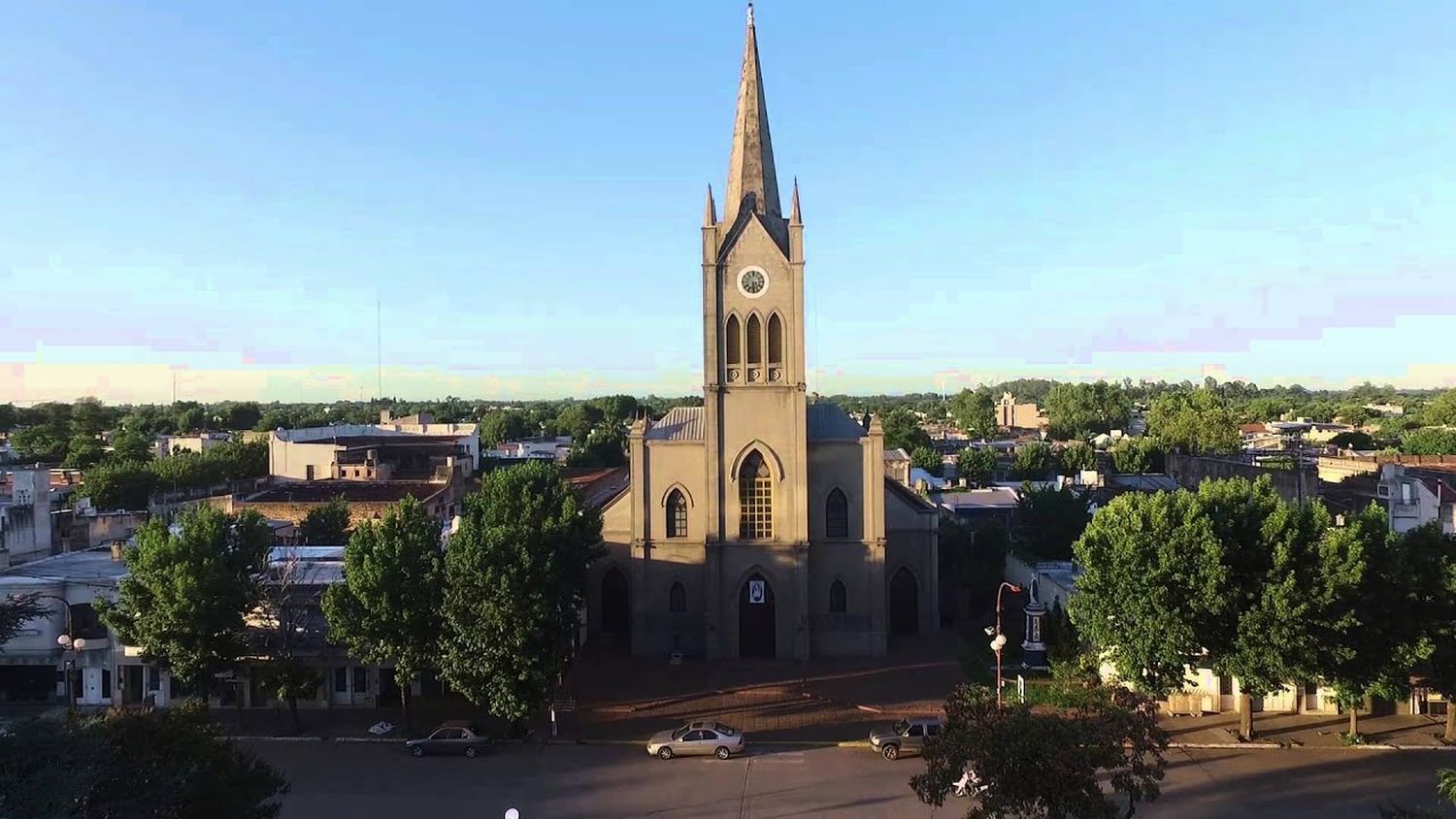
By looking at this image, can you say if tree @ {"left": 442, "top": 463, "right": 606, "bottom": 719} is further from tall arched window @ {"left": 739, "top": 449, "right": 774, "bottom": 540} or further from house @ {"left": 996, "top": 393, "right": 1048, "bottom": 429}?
house @ {"left": 996, "top": 393, "right": 1048, "bottom": 429}

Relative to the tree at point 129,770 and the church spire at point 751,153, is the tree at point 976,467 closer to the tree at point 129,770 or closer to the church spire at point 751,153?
the church spire at point 751,153

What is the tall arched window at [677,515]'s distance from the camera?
125 feet

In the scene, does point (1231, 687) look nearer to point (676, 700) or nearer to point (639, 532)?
point (676, 700)

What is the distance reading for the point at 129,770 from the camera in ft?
51.7

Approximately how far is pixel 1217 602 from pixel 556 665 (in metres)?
20.4

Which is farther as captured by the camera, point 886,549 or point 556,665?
point 886,549

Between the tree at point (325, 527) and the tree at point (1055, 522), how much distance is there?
38.1 meters

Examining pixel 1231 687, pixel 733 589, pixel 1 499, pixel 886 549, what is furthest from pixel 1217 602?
pixel 1 499

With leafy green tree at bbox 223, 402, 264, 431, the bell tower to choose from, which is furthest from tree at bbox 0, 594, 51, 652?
leafy green tree at bbox 223, 402, 264, 431

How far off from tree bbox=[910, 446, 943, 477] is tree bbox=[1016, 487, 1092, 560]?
112 feet

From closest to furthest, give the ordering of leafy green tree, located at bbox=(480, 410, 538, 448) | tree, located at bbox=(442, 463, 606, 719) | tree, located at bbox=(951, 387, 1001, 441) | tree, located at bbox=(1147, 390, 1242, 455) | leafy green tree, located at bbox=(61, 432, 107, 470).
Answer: tree, located at bbox=(442, 463, 606, 719), leafy green tree, located at bbox=(61, 432, 107, 470), tree, located at bbox=(1147, 390, 1242, 455), leafy green tree, located at bbox=(480, 410, 538, 448), tree, located at bbox=(951, 387, 1001, 441)

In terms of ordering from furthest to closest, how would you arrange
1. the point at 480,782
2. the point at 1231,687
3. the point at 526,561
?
the point at 1231,687
the point at 526,561
the point at 480,782

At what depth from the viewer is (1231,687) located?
30.8 meters

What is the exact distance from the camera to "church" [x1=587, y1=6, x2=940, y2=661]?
36.8 meters
